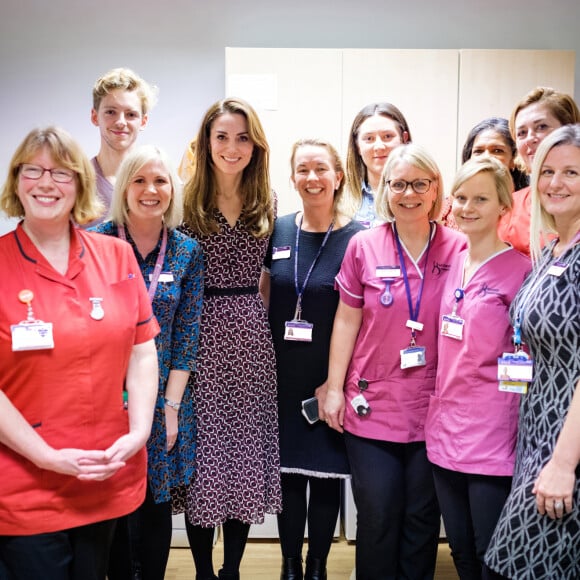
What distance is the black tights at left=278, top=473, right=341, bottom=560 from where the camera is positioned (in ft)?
8.25

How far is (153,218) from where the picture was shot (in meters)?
2.22

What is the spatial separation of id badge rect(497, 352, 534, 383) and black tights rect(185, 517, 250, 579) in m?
1.18

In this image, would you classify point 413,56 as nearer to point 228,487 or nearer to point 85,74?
point 85,74

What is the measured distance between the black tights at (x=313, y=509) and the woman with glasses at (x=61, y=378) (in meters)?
0.81

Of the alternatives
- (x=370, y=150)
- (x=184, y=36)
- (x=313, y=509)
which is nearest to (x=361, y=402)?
(x=313, y=509)

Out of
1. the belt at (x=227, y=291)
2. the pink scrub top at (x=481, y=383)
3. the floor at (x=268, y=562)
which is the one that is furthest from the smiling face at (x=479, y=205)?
the floor at (x=268, y=562)

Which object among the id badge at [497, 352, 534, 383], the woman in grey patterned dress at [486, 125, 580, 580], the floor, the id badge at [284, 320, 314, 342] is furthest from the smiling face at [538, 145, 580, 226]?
the floor

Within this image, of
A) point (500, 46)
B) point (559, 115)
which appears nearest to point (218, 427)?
point (559, 115)

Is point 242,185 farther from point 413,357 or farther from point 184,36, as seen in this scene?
point 184,36

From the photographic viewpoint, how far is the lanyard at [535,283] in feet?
5.90

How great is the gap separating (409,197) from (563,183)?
22.1 inches

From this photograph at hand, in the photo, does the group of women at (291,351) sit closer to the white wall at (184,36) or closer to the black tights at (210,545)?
the black tights at (210,545)

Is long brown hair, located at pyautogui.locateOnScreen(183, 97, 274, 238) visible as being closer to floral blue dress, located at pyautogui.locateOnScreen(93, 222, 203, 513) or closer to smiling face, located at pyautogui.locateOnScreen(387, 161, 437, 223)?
floral blue dress, located at pyautogui.locateOnScreen(93, 222, 203, 513)

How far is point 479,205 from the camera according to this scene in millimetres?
2082
